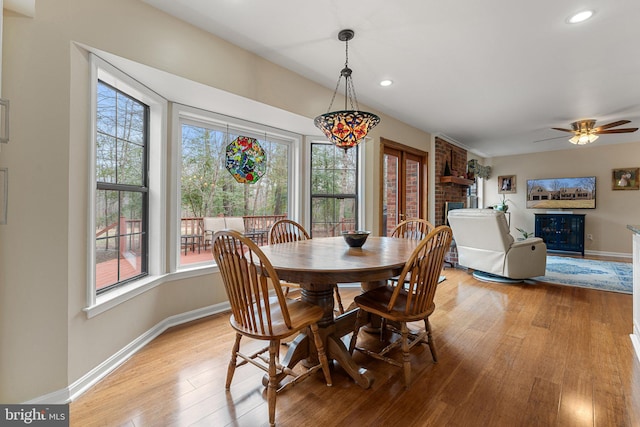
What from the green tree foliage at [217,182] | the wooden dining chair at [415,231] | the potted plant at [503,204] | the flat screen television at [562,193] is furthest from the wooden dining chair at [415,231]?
the flat screen television at [562,193]

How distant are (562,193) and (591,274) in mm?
3035

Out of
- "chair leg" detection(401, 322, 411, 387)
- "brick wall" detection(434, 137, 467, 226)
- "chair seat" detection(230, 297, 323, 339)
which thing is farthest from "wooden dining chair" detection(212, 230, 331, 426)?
"brick wall" detection(434, 137, 467, 226)

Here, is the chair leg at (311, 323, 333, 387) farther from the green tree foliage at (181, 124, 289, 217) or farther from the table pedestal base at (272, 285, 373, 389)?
the green tree foliage at (181, 124, 289, 217)

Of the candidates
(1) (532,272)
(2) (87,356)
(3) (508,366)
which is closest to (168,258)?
(2) (87,356)

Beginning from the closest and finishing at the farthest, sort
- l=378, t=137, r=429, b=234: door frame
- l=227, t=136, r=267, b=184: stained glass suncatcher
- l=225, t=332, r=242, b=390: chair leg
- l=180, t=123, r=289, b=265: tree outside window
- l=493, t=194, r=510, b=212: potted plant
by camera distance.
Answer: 1. l=225, t=332, r=242, b=390: chair leg
2. l=180, t=123, r=289, b=265: tree outside window
3. l=227, t=136, r=267, b=184: stained glass suncatcher
4. l=378, t=137, r=429, b=234: door frame
5. l=493, t=194, r=510, b=212: potted plant

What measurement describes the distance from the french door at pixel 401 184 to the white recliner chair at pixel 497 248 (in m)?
0.94

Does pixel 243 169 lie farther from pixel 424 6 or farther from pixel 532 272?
pixel 532 272

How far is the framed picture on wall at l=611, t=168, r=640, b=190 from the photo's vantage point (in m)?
5.95

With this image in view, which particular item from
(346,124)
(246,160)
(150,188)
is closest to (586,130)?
(346,124)

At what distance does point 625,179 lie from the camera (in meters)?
6.04

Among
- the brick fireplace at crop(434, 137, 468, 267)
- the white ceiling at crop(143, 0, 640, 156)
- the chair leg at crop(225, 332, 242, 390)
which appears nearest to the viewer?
the chair leg at crop(225, 332, 242, 390)

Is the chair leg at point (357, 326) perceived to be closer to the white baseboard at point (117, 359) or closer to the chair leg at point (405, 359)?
the chair leg at point (405, 359)

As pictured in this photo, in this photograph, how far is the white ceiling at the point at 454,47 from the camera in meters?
2.01

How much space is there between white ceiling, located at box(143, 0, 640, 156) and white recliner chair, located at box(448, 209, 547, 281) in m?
1.56
